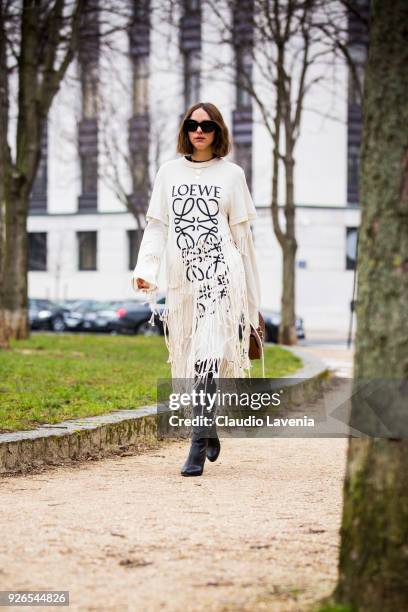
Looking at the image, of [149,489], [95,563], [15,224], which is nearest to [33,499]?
[149,489]

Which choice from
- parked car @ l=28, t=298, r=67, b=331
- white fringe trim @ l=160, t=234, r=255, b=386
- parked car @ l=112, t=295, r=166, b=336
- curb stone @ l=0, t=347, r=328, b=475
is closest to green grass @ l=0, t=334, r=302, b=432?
curb stone @ l=0, t=347, r=328, b=475

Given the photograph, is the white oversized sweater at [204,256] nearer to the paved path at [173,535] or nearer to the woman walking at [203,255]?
the woman walking at [203,255]

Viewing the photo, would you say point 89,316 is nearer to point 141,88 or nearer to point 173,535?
point 141,88

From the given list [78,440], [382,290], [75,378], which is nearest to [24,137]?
[75,378]

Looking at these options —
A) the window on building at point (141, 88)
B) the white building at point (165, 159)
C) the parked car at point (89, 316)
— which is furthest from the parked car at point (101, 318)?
the window on building at point (141, 88)

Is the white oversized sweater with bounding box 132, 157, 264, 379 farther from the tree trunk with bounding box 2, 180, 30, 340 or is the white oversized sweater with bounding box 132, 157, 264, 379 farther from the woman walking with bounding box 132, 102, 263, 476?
the tree trunk with bounding box 2, 180, 30, 340

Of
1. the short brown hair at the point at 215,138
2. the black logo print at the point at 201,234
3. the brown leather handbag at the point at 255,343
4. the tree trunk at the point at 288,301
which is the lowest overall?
the tree trunk at the point at 288,301

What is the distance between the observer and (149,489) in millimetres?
5621

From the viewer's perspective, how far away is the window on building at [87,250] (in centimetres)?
5169

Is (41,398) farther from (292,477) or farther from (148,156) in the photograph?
(148,156)

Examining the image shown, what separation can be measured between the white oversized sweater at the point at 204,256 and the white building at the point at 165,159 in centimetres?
3445

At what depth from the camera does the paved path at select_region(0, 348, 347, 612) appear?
11.4 feet

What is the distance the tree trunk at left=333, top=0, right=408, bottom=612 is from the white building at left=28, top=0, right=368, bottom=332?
3745cm

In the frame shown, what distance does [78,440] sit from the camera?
7008mm
